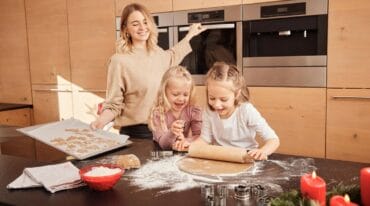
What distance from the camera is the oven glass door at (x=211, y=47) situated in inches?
99.7

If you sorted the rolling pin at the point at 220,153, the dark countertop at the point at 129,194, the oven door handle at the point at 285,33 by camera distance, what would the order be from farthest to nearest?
1. the oven door handle at the point at 285,33
2. the rolling pin at the point at 220,153
3. the dark countertop at the point at 129,194

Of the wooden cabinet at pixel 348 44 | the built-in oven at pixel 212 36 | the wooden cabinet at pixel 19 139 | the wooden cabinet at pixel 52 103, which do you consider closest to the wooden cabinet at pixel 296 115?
the wooden cabinet at pixel 348 44

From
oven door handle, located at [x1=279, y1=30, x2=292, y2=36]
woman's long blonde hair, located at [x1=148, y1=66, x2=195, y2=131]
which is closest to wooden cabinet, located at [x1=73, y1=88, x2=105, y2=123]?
oven door handle, located at [x1=279, y1=30, x2=292, y2=36]

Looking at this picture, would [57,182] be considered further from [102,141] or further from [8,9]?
[8,9]

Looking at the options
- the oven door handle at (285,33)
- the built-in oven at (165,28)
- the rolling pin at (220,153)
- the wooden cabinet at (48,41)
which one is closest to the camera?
the rolling pin at (220,153)

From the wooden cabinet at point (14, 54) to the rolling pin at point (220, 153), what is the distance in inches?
109

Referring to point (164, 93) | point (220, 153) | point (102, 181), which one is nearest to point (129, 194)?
point (102, 181)

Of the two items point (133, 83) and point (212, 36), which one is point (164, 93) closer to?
point (133, 83)

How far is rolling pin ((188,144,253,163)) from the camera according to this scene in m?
1.19

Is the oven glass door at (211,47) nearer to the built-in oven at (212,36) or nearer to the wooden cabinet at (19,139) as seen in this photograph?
the built-in oven at (212,36)

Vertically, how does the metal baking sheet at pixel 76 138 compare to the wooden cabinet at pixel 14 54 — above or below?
below

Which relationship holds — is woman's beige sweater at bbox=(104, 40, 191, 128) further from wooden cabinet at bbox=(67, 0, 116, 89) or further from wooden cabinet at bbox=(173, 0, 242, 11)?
wooden cabinet at bbox=(67, 0, 116, 89)

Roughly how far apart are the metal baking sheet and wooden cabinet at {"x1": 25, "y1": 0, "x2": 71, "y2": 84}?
6.05ft

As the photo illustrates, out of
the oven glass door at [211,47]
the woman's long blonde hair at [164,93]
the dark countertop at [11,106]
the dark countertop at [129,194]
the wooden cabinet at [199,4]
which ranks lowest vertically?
the dark countertop at [11,106]
